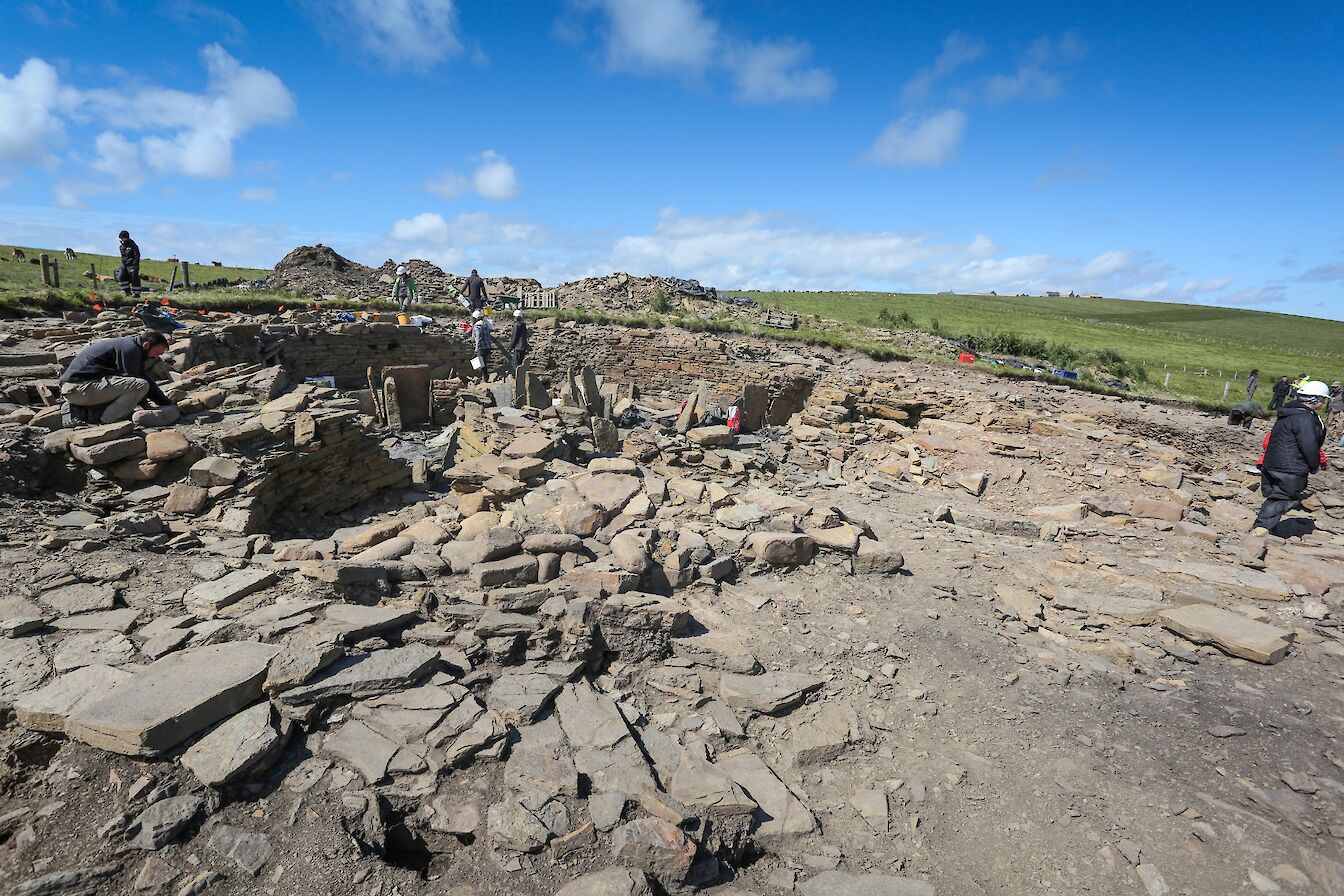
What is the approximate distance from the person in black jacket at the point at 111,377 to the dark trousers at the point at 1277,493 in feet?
45.1

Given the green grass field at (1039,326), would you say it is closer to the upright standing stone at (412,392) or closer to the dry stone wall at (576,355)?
the dry stone wall at (576,355)

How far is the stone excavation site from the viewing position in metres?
2.78

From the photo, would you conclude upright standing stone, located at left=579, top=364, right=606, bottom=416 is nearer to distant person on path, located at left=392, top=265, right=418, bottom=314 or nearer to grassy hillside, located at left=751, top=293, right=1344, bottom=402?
distant person on path, located at left=392, top=265, right=418, bottom=314

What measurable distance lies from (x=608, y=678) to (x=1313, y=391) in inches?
364

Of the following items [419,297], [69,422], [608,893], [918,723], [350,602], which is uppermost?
[419,297]

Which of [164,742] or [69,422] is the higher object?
[69,422]

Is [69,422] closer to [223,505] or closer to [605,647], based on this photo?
[223,505]

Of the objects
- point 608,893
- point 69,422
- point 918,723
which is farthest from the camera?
point 69,422

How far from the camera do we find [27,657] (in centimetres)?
332

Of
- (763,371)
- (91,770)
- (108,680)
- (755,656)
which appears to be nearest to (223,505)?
(108,680)

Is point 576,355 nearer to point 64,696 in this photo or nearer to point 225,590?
point 225,590

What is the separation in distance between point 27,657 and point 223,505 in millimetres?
3162

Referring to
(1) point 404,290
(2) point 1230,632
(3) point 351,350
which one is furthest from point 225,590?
(1) point 404,290

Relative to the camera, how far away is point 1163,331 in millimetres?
40656
